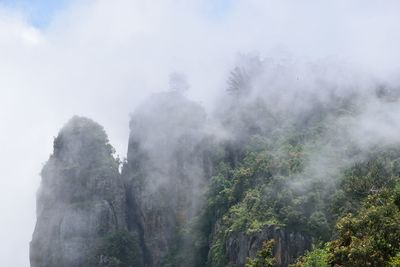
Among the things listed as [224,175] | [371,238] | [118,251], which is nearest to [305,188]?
[224,175]

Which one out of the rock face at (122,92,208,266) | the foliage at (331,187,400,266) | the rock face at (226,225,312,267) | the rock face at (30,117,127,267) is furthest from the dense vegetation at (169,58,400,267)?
the rock face at (30,117,127,267)

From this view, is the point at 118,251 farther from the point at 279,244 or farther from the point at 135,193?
the point at 279,244

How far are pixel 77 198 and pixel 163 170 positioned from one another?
11.1 metres

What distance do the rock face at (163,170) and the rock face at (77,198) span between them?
8.70 feet

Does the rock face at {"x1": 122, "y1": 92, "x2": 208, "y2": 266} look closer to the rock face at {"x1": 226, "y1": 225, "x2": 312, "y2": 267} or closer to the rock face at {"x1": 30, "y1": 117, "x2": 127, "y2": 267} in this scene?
the rock face at {"x1": 30, "y1": 117, "x2": 127, "y2": 267}

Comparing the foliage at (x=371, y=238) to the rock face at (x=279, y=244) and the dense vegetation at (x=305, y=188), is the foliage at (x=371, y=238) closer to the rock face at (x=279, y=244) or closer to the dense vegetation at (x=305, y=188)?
the dense vegetation at (x=305, y=188)

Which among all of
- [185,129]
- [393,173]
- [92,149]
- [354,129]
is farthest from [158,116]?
[393,173]

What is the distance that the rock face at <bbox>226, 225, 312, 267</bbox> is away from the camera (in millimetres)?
57188

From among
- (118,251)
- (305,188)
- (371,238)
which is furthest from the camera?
(118,251)

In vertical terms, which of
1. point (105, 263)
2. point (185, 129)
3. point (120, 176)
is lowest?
point (105, 263)

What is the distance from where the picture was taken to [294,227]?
5819 cm

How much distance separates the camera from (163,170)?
266 ft

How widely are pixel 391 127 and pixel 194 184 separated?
26276mm

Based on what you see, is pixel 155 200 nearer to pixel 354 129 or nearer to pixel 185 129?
pixel 185 129
